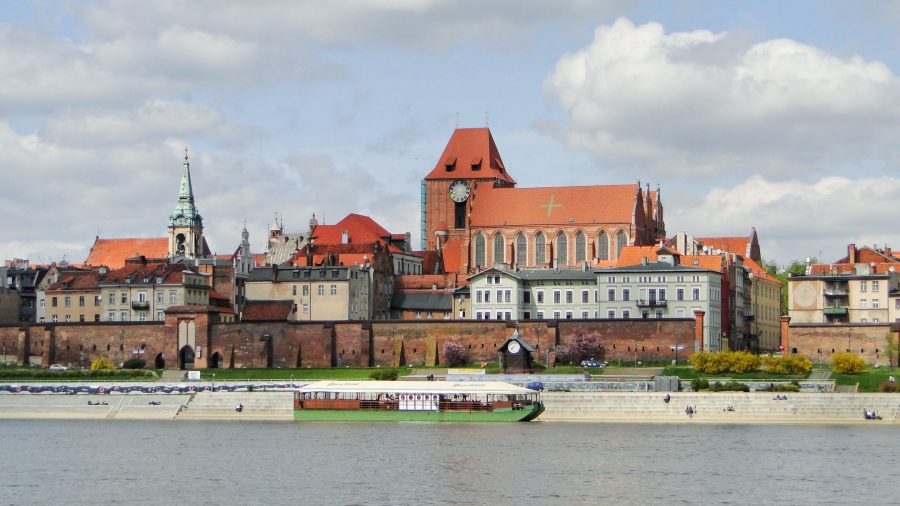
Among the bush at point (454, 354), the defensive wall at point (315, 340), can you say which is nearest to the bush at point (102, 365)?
the defensive wall at point (315, 340)

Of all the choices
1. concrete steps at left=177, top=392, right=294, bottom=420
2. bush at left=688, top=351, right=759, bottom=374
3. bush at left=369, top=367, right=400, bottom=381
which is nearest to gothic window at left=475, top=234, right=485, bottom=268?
bush at left=369, top=367, right=400, bottom=381

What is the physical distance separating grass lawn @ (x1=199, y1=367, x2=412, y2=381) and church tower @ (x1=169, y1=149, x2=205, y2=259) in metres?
66.7

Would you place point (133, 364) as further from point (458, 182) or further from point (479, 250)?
point (458, 182)

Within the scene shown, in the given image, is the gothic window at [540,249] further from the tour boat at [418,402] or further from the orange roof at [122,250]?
the tour boat at [418,402]

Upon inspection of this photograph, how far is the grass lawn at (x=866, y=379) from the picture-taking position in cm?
9506

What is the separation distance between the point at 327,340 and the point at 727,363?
32363mm

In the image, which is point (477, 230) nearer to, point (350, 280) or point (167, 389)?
point (350, 280)

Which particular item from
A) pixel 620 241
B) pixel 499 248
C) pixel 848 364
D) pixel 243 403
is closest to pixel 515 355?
pixel 243 403

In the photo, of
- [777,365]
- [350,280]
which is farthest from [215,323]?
[777,365]

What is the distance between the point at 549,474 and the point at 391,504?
33.7 feet

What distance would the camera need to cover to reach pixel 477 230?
520 feet

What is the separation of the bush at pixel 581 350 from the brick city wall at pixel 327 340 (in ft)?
2.33

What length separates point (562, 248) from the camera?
155375 millimetres

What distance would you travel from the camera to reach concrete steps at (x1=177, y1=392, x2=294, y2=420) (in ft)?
309
